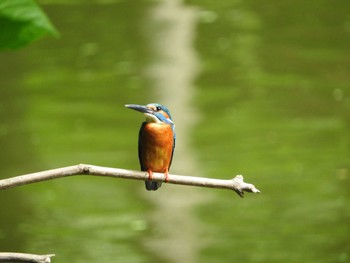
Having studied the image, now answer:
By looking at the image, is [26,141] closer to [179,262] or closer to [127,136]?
[127,136]

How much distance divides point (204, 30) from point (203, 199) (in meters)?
0.72

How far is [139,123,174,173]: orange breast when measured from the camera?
94cm

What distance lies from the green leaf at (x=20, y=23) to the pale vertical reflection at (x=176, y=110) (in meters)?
2.48

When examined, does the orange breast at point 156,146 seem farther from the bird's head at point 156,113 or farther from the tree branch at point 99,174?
the tree branch at point 99,174

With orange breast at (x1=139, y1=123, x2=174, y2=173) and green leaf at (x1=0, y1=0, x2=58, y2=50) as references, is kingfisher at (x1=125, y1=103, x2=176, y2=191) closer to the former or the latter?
orange breast at (x1=139, y1=123, x2=174, y2=173)

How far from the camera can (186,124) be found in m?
3.00

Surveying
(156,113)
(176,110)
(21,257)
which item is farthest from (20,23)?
(176,110)

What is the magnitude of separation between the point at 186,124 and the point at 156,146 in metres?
2.06

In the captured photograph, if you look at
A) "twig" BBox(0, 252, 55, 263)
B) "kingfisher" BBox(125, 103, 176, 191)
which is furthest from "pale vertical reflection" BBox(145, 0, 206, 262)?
"twig" BBox(0, 252, 55, 263)

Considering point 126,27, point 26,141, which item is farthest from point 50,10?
point 26,141

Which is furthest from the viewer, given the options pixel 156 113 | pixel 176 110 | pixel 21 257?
pixel 176 110

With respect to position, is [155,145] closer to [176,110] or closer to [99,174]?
[99,174]

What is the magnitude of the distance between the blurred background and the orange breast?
1.81 metres

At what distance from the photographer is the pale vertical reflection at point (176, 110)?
283cm
